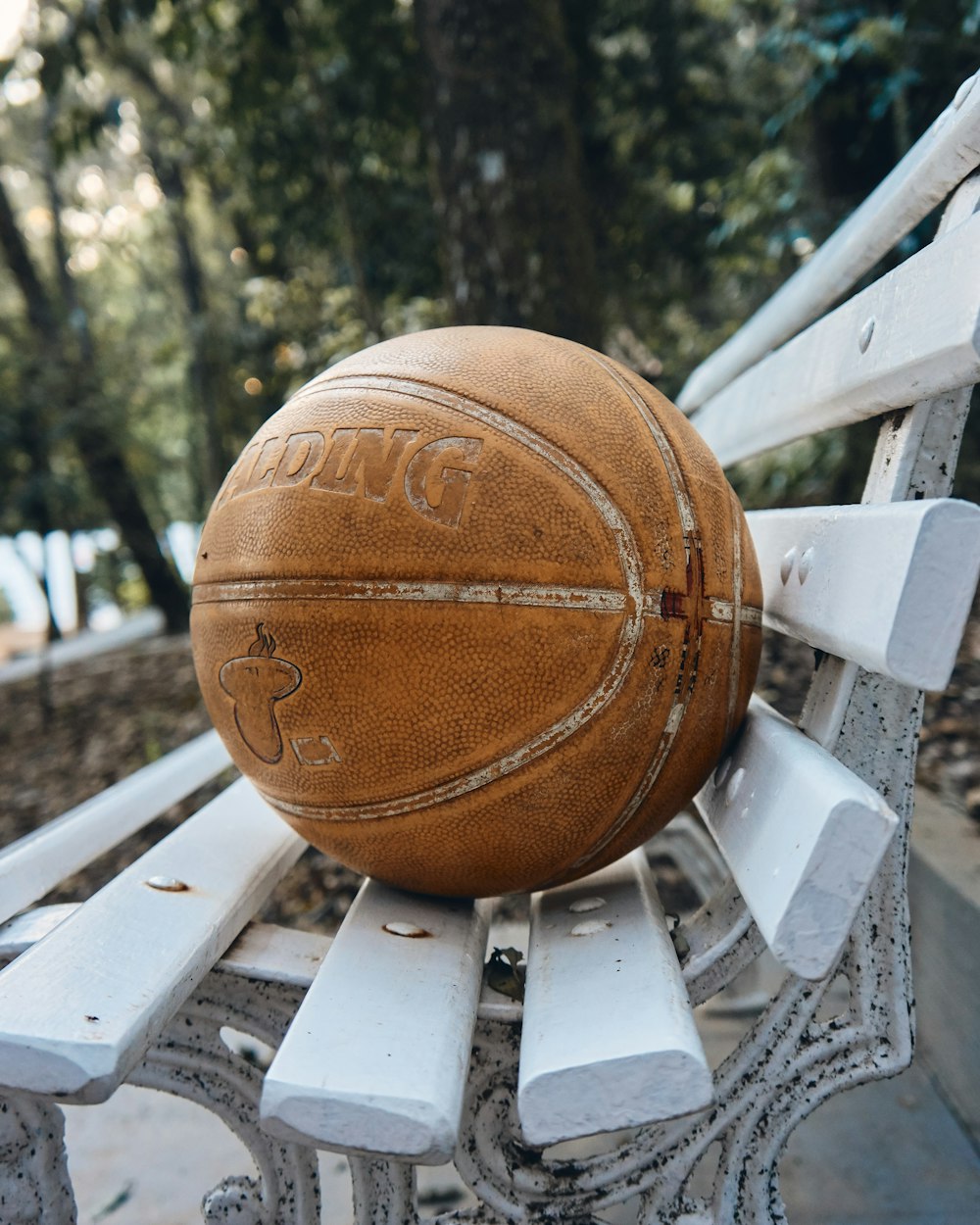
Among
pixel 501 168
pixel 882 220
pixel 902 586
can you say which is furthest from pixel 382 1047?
pixel 501 168

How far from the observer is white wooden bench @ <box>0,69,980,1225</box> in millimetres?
1047

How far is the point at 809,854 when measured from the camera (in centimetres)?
105

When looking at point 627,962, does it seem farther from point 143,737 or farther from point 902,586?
point 143,737

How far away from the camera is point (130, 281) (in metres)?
21.4

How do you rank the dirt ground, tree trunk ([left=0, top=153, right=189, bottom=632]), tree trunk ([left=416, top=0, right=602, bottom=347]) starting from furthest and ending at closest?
tree trunk ([left=0, top=153, right=189, bottom=632]), tree trunk ([left=416, top=0, right=602, bottom=347]), the dirt ground

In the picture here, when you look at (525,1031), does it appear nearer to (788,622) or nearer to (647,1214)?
(647,1214)

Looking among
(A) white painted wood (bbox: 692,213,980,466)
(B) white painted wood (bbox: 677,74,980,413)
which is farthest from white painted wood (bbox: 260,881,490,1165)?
(B) white painted wood (bbox: 677,74,980,413)

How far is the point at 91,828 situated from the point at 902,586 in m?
1.41

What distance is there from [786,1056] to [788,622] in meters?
0.63

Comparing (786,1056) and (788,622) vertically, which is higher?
(788,622)

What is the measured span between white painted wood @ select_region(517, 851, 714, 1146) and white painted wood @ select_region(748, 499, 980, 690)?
455 mm

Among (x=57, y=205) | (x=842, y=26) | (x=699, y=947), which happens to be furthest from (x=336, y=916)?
(x=57, y=205)

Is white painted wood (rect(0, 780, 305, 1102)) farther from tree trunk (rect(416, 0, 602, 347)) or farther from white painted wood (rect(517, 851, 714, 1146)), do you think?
tree trunk (rect(416, 0, 602, 347))

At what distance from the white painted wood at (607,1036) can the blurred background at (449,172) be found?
2609mm
